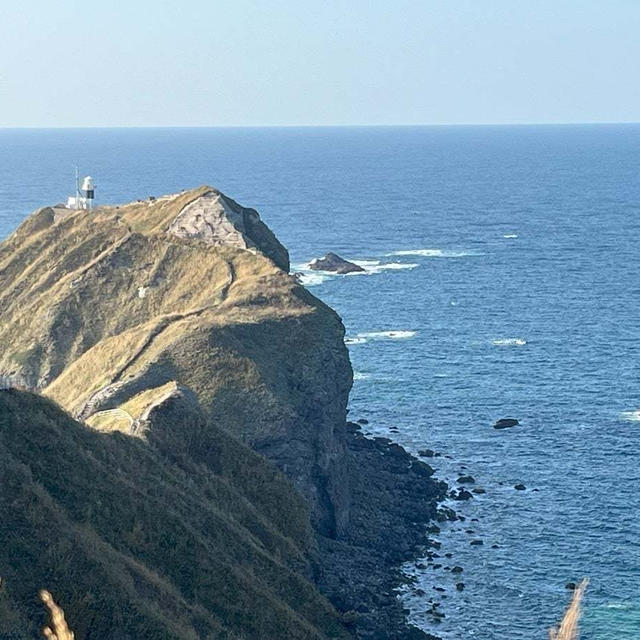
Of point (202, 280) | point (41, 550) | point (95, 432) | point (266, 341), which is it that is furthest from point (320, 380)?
point (41, 550)

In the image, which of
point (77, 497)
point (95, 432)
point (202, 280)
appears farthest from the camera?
point (202, 280)

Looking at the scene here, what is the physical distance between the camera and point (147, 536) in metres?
55.7

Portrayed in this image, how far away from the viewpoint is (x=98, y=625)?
144 feet

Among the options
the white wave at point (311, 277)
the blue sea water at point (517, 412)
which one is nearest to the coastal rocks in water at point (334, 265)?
the white wave at point (311, 277)

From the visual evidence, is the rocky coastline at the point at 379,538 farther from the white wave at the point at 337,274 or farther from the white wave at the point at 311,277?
the white wave at the point at 337,274

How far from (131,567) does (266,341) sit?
4431 cm

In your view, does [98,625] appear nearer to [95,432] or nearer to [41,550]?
[41,550]

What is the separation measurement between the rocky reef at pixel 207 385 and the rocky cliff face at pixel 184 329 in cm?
16

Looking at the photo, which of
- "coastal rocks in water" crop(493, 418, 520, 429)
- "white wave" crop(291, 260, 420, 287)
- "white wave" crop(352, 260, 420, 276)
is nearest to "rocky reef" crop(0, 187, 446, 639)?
"coastal rocks in water" crop(493, 418, 520, 429)

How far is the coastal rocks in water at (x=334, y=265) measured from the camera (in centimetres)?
18715

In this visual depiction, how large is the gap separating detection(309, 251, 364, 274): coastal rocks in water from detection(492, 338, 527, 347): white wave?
162ft

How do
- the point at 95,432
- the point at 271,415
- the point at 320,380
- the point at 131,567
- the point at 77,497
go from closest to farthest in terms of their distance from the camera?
the point at 131,567 → the point at 77,497 → the point at 95,432 → the point at 271,415 → the point at 320,380

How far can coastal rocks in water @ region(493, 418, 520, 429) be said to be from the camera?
109250 mm

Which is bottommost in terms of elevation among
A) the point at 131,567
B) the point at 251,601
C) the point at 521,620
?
the point at 521,620
